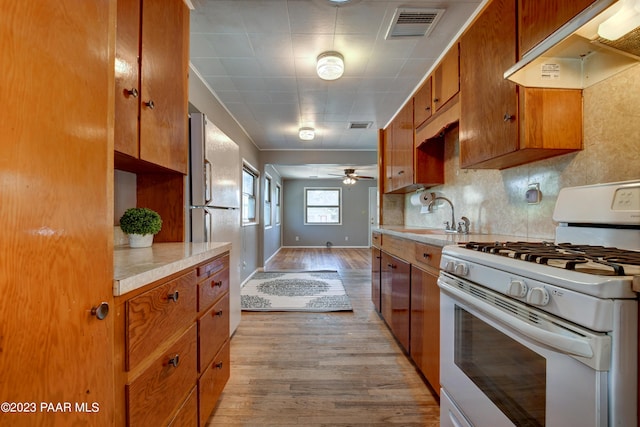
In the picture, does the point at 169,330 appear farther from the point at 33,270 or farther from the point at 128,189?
the point at 128,189

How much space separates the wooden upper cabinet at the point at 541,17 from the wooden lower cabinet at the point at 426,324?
1.16m

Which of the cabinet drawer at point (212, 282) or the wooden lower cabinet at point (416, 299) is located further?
the wooden lower cabinet at point (416, 299)

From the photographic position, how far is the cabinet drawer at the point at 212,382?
4.27 ft

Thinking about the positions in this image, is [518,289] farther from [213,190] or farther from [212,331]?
[213,190]

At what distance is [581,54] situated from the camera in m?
1.20

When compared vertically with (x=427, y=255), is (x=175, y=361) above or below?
below

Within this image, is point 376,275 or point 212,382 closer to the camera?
point 212,382

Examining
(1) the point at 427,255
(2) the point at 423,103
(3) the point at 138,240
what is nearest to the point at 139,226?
(3) the point at 138,240

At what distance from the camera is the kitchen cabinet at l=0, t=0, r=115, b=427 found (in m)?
0.52

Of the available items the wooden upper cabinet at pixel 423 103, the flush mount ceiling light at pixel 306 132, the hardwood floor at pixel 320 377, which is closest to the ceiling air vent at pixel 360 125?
the flush mount ceiling light at pixel 306 132

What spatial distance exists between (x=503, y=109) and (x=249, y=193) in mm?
4226

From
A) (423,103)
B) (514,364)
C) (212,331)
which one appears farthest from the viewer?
(423,103)

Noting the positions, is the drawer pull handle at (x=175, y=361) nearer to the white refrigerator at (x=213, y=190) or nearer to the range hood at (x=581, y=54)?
the white refrigerator at (x=213, y=190)

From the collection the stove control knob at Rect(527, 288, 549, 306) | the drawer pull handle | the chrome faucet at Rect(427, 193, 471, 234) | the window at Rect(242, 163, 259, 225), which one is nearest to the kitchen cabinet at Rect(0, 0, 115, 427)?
the drawer pull handle
